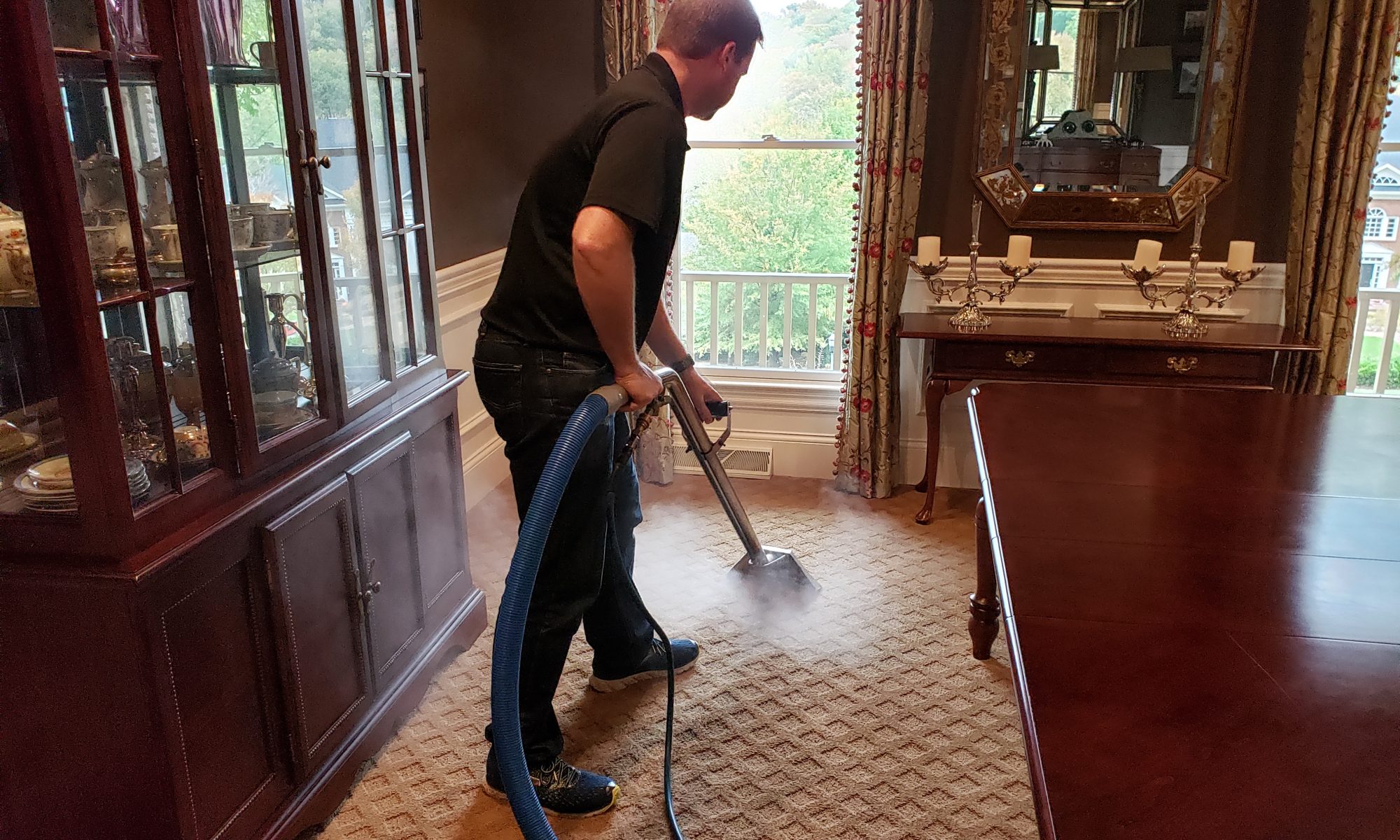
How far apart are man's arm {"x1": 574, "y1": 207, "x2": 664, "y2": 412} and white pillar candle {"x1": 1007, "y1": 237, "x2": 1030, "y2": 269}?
1.75m

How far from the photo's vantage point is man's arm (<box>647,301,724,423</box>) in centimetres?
219

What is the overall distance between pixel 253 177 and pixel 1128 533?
Result: 1.52 metres

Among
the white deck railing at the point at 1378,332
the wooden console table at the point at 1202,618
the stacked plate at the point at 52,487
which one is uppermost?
the stacked plate at the point at 52,487

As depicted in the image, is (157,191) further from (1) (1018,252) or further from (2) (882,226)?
(1) (1018,252)

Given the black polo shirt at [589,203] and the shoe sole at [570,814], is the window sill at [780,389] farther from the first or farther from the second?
the shoe sole at [570,814]

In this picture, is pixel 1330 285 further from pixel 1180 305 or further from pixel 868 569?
pixel 868 569

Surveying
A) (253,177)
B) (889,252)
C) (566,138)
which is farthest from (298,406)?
(889,252)

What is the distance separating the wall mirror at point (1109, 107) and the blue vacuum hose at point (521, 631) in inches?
88.3

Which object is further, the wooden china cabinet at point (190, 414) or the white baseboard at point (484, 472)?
the white baseboard at point (484, 472)

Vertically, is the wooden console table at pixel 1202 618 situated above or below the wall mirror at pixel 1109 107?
below

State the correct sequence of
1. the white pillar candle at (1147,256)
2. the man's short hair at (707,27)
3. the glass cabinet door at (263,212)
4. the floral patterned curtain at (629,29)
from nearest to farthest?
the glass cabinet door at (263,212), the man's short hair at (707,27), the white pillar candle at (1147,256), the floral patterned curtain at (629,29)

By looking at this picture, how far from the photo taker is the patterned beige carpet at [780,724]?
1818mm

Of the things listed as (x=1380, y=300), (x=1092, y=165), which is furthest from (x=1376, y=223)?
(x=1092, y=165)

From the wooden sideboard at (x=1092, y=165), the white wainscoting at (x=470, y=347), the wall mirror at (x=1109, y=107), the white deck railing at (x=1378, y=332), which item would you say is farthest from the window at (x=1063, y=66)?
the white wainscoting at (x=470, y=347)
